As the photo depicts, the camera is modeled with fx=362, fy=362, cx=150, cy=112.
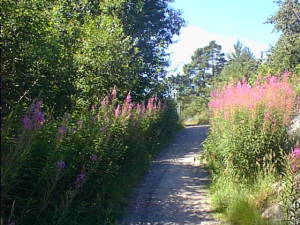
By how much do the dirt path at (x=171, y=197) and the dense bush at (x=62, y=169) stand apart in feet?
1.25

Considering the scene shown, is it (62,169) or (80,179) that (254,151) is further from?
(62,169)

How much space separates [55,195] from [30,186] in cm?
57

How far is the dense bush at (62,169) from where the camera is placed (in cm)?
324

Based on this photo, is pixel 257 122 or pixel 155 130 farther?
pixel 155 130

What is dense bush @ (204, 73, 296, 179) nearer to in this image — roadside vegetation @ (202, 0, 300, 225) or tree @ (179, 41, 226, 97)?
roadside vegetation @ (202, 0, 300, 225)

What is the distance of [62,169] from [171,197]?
3.65 metres

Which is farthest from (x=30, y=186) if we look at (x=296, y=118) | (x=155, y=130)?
(x=155, y=130)

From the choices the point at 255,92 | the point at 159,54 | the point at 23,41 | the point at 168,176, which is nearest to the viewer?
the point at 23,41

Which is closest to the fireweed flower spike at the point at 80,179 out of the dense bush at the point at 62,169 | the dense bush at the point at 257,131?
the dense bush at the point at 62,169

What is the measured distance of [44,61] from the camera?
236 inches

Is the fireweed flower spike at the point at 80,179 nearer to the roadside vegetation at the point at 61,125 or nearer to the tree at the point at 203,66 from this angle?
the roadside vegetation at the point at 61,125

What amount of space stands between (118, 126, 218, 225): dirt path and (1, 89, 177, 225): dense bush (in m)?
0.38

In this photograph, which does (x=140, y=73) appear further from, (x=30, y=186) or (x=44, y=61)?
(x=30, y=186)

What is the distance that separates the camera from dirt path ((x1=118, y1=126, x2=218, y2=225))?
604 centimetres
